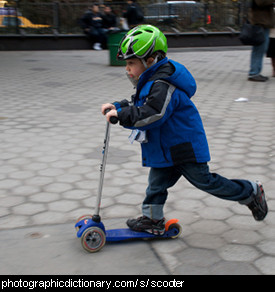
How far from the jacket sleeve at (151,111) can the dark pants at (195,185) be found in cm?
42

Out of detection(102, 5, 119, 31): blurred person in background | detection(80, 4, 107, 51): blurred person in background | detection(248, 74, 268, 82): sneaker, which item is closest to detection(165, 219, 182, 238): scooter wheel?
detection(248, 74, 268, 82): sneaker

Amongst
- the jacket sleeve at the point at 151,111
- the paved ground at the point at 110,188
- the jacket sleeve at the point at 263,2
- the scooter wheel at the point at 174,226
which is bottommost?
the paved ground at the point at 110,188

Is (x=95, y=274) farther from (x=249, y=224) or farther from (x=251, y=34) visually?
(x=251, y=34)

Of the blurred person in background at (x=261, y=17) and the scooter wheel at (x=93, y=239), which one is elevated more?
the blurred person in background at (x=261, y=17)

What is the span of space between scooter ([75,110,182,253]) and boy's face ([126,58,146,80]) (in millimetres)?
369

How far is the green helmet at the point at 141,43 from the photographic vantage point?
277 cm

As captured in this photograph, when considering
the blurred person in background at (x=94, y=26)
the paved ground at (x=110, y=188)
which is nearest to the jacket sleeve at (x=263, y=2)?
the paved ground at (x=110, y=188)

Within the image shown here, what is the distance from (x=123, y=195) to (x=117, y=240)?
0.87 m

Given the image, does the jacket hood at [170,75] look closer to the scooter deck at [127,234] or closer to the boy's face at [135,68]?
the boy's face at [135,68]

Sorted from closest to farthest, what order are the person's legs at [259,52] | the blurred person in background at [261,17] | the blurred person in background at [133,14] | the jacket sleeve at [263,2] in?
the jacket sleeve at [263,2]
the blurred person in background at [261,17]
the person's legs at [259,52]
the blurred person in background at [133,14]

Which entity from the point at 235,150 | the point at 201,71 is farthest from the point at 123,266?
the point at 201,71

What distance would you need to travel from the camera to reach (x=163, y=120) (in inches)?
109

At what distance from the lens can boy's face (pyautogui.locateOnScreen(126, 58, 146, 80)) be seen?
2881 mm

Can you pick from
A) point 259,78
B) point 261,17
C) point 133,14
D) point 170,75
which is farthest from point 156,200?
point 133,14
